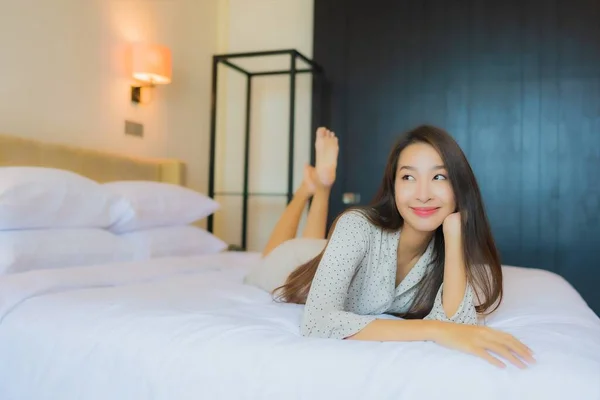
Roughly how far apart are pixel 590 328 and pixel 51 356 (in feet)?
3.48

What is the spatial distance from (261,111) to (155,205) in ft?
5.23

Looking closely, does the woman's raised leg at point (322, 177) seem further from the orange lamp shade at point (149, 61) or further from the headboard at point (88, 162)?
the orange lamp shade at point (149, 61)

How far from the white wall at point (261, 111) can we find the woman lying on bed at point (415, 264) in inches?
86.6

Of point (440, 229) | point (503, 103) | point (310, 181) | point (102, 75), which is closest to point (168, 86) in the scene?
point (102, 75)

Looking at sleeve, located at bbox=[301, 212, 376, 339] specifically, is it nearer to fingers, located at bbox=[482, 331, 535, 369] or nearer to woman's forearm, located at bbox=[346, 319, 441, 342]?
woman's forearm, located at bbox=[346, 319, 441, 342]

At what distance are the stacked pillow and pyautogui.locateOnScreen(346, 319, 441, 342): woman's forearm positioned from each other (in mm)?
1089

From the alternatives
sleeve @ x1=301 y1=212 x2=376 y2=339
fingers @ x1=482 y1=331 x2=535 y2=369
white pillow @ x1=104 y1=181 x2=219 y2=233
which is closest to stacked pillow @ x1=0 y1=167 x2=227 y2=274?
white pillow @ x1=104 y1=181 x2=219 y2=233

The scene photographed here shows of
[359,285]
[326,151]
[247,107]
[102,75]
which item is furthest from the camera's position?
[247,107]

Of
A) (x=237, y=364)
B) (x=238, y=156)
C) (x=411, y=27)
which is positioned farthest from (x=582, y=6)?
(x=237, y=364)

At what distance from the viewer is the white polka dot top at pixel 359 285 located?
1.00m

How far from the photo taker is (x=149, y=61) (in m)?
2.60

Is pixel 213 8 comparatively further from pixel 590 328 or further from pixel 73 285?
pixel 590 328

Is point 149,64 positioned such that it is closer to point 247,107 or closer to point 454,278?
point 247,107

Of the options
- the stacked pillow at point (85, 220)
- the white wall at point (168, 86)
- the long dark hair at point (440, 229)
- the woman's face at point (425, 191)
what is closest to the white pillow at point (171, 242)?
the stacked pillow at point (85, 220)
